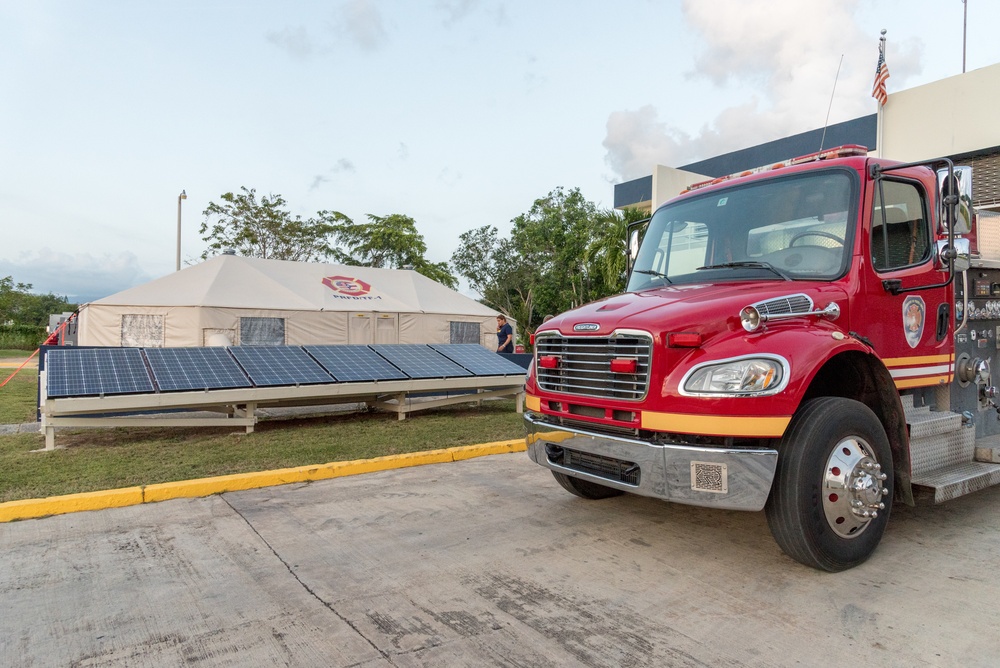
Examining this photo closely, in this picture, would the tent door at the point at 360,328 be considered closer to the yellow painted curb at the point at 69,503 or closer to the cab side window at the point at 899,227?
the yellow painted curb at the point at 69,503

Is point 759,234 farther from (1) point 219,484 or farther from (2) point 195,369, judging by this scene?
(2) point 195,369

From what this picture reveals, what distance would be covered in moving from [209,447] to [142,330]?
44.3 feet

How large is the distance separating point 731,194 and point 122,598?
16.2 feet

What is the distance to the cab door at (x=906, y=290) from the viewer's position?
167 inches

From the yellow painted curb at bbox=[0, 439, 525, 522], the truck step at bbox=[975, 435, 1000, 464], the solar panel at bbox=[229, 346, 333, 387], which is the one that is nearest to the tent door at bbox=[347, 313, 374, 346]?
the solar panel at bbox=[229, 346, 333, 387]

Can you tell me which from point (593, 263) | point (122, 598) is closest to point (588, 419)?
point (122, 598)

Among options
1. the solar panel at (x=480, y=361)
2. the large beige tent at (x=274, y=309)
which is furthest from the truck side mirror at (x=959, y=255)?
the large beige tent at (x=274, y=309)

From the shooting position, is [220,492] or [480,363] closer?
[220,492]

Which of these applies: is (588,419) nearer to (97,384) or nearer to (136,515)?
(136,515)

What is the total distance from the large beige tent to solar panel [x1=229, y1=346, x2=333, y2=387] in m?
8.42

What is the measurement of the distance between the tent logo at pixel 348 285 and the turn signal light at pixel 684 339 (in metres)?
18.9

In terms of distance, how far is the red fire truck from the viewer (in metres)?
3.56

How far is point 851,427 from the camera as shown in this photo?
149 inches

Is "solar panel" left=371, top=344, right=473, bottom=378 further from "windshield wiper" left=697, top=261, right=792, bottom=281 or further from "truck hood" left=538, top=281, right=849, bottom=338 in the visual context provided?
"windshield wiper" left=697, top=261, right=792, bottom=281
